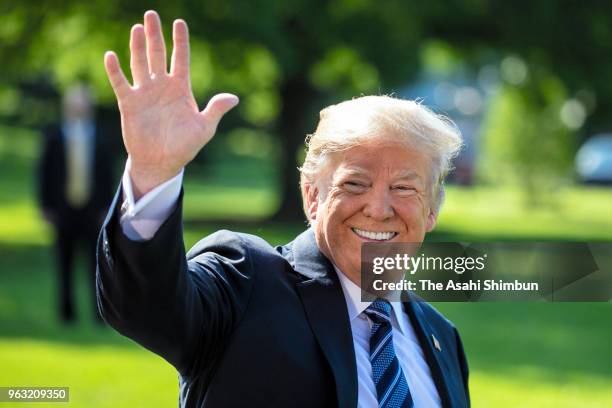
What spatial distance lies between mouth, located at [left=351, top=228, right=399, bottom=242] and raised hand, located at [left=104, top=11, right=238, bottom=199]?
0.64 metres

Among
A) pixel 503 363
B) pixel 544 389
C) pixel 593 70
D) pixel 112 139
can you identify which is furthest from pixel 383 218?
pixel 112 139

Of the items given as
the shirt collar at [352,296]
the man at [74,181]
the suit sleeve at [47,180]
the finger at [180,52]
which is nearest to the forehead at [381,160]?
the shirt collar at [352,296]

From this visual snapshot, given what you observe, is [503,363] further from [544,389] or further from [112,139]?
[112,139]

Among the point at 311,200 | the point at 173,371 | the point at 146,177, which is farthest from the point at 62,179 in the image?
the point at 146,177

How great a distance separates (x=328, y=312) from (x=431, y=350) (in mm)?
437

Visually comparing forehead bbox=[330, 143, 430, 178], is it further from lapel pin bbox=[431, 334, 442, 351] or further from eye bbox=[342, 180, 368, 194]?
lapel pin bbox=[431, 334, 442, 351]

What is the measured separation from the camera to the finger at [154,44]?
2.67 meters

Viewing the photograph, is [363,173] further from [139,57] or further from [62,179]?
[62,179]

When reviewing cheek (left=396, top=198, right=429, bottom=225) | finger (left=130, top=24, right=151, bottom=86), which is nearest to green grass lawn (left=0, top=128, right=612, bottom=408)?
cheek (left=396, top=198, right=429, bottom=225)

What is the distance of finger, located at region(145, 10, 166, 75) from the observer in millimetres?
2670

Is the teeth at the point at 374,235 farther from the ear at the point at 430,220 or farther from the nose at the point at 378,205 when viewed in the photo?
the ear at the point at 430,220

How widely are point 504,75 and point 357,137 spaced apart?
22.4m

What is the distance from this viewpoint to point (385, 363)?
3.13 m

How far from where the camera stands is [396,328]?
333 cm
